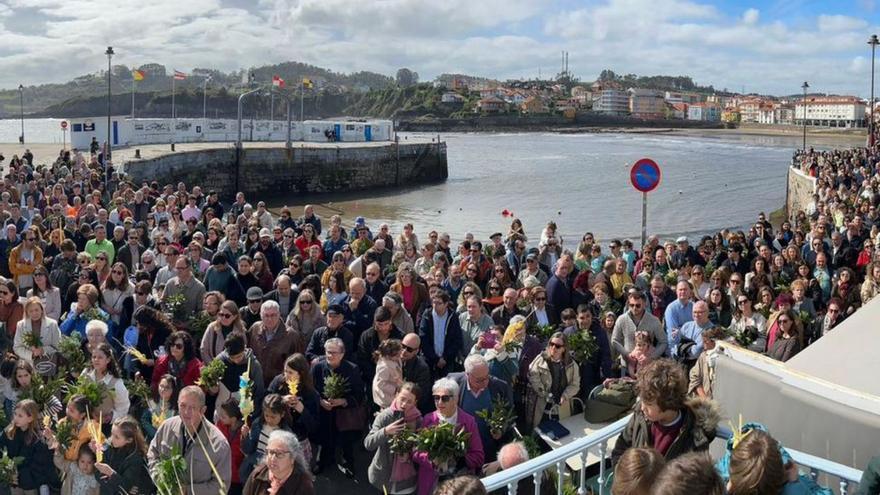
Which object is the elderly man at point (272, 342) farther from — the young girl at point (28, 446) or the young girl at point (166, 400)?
the young girl at point (28, 446)

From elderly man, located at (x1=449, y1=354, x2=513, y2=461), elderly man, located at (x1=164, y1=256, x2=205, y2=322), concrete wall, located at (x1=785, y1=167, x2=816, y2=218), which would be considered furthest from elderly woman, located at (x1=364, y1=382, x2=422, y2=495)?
concrete wall, located at (x1=785, y1=167, x2=816, y2=218)

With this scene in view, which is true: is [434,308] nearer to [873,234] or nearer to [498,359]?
[498,359]

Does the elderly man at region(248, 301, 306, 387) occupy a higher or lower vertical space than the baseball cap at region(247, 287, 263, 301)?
lower

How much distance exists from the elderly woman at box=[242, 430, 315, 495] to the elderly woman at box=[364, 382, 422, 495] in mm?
766

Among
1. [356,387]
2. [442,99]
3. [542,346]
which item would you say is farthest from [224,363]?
[442,99]

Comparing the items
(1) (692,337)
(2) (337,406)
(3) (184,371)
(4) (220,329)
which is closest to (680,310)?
(1) (692,337)

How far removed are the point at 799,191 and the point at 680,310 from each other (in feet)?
83.3

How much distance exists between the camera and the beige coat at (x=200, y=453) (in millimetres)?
4988

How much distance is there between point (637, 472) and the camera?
309 cm

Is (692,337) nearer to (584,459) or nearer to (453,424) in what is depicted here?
(453,424)

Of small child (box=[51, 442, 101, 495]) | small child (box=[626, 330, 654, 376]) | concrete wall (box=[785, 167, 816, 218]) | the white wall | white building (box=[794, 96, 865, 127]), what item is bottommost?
small child (box=[51, 442, 101, 495])

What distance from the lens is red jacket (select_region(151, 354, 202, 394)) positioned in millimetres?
6305

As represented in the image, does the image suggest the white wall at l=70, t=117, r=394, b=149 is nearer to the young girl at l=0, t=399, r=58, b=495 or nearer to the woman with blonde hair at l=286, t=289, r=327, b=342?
the woman with blonde hair at l=286, t=289, r=327, b=342

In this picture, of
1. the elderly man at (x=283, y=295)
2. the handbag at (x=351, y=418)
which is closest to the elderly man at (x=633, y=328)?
the handbag at (x=351, y=418)
